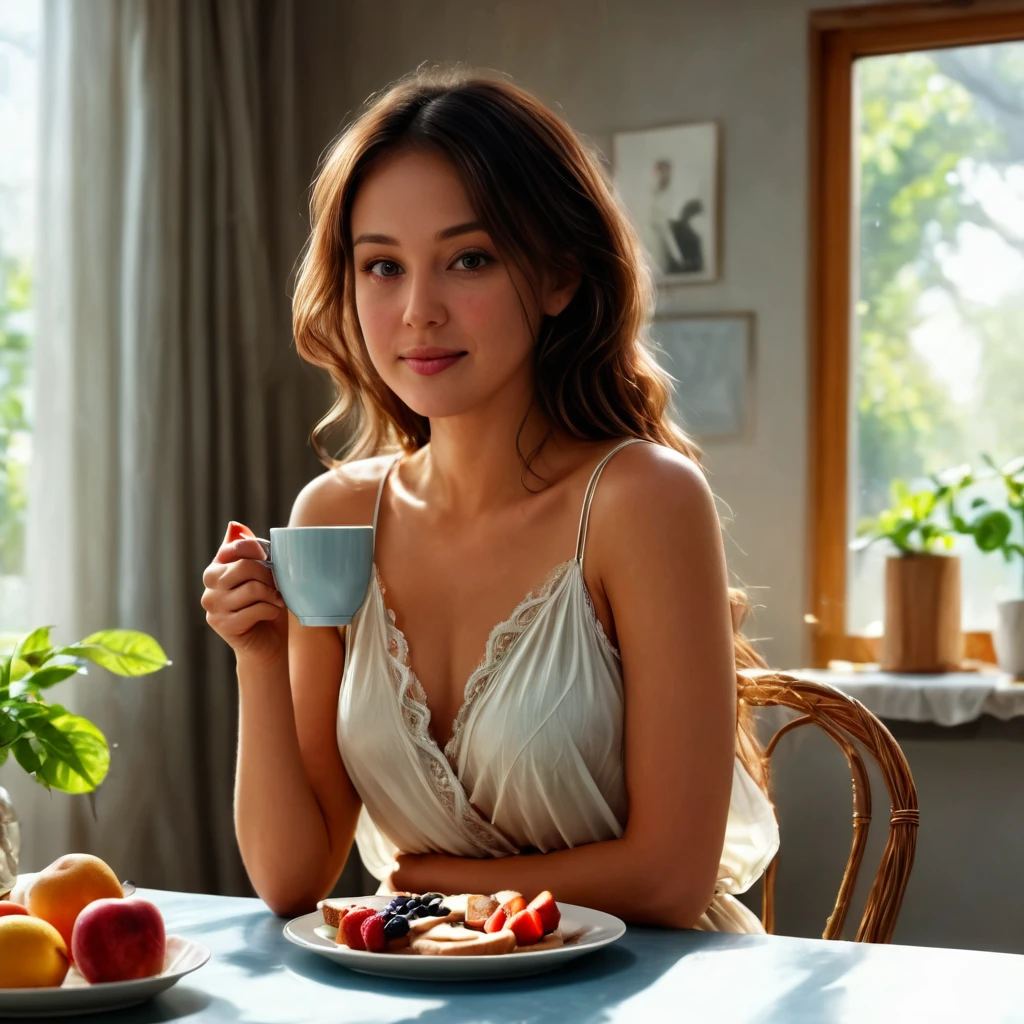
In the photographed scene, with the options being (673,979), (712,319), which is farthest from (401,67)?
(673,979)

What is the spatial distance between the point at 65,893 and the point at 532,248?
0.79m

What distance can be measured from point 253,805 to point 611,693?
0.38 m

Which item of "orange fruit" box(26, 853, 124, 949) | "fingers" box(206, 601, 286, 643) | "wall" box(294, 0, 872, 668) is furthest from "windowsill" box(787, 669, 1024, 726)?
"orange fruit" box(26, 853, 124, 949)

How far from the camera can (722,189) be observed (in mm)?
2959

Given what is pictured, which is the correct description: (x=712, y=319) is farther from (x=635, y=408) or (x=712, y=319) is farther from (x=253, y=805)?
(x=253, y=805)

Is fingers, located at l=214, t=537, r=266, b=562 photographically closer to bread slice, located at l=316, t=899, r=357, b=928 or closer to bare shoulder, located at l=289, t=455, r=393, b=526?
bread slice, located at l=316, t=899, r=357, b=928

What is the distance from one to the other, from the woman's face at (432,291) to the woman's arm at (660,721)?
20 cm

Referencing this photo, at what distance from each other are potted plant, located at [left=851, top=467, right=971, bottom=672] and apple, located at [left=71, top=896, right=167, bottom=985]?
2.14m

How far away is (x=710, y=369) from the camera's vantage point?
9.73ft

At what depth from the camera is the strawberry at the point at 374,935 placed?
0.93 meters

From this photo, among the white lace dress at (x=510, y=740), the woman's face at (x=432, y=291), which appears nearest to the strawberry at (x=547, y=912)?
the white lace dress at (x=510, y=740)

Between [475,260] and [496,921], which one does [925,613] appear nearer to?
[475,260]

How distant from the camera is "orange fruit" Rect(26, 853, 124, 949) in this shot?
935 mm

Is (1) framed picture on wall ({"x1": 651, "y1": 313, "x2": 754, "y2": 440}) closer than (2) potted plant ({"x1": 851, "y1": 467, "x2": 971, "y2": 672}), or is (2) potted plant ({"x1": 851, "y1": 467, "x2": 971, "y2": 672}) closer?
(2) potted plant ({"x1": 851, "y1": 467, "x2": 971, "y2": 672})
